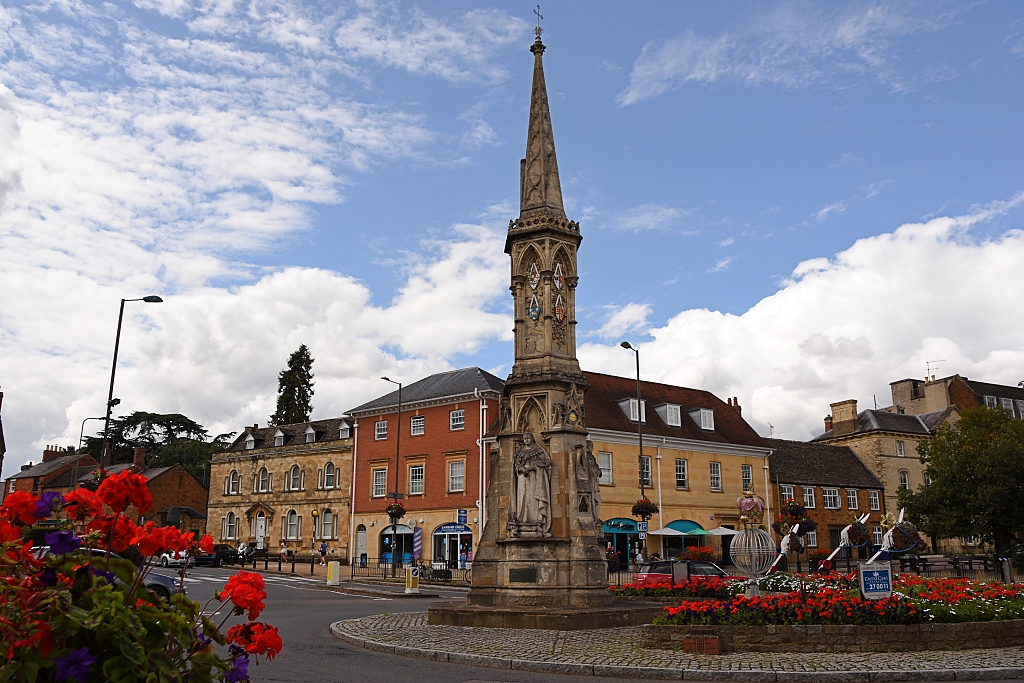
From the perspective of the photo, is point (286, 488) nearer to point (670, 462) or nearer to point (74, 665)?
point (670, 462)

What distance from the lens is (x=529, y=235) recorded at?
19.0 metres

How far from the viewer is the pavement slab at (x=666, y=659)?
33.9 ft

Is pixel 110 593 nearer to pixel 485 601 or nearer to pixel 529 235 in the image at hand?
pixel 485 601

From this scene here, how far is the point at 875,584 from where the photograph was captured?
42.3 ft

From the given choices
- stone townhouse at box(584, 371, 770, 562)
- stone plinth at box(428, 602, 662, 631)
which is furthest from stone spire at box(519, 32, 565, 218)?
stone townhouse at box(584, 371, 770, 562)

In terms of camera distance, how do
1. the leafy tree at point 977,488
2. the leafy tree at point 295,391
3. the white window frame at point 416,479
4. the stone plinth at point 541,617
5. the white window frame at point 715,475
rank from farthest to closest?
the leafy tree at point 295,391 < the white window frame at point 715,475 < the white window frame at point 416,479 < the leafy tree at point 977,488 < the stone plinth at point 541,617

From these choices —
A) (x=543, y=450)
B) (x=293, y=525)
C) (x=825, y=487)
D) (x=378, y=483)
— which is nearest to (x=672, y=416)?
(x=825, y=487)

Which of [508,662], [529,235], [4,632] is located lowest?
[508,662]

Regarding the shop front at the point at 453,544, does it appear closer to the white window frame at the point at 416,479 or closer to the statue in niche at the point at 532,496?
the white window frame at the point at 416,479

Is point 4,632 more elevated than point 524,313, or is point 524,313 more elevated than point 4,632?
point 524,313

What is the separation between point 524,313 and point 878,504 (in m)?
45.3

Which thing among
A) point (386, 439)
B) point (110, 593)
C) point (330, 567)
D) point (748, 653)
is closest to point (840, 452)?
point (386, 439)

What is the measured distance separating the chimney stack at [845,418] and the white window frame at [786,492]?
448 inches

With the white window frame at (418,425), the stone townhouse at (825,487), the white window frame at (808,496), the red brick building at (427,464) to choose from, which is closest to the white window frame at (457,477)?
the red brick building at (427,464)
